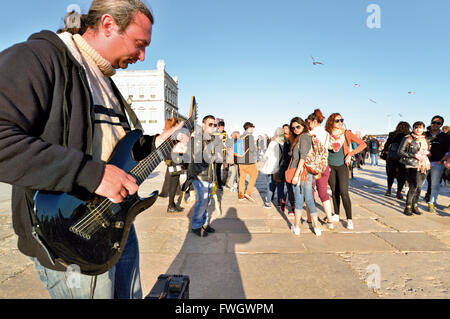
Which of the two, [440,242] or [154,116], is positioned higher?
[154,116]

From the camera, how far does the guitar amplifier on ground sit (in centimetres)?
135

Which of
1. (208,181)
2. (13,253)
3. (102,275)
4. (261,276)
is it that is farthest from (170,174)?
(102,275)

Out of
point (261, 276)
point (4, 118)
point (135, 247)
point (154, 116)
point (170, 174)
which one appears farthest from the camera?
point (154, 116)

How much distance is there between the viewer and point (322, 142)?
162 inches

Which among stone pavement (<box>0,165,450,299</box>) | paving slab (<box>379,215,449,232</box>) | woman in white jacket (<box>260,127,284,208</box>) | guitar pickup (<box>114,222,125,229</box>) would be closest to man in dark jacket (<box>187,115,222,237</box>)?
stone pavement (<box>0,165,450,299</box>)

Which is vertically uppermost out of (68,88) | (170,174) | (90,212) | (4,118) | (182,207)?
(68,88)

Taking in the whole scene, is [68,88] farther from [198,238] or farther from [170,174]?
[170,174]

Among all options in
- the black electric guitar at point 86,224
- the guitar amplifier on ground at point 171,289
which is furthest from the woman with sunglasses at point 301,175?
the black electric guitar at point 86,224

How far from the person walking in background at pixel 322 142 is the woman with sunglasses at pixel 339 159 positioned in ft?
0.83

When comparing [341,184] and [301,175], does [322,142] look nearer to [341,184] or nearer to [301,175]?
[301,175]

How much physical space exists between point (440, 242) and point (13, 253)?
6.16m

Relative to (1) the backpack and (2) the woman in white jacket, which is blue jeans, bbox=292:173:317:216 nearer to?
(1) the backpack

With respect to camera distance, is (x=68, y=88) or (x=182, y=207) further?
(x=182, y=207)

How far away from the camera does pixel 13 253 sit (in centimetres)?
331
